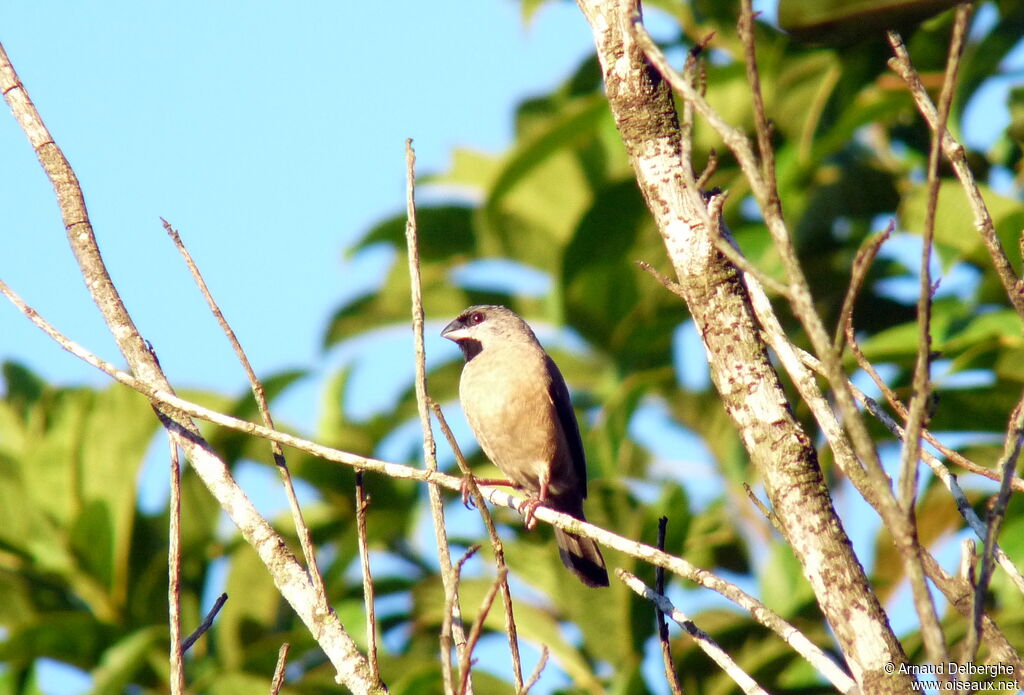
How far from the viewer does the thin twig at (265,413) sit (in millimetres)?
2678

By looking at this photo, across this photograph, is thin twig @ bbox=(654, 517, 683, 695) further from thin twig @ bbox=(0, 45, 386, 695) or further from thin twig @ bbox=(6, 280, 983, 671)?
thin twig @ bbox=(0, 45, 386, 695)

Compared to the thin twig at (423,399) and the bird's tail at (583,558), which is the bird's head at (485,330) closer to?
the bird's tail at (583,558)

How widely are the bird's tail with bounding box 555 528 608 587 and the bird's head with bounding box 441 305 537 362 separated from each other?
114 cm

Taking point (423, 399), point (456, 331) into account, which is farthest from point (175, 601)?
point (456, 331)

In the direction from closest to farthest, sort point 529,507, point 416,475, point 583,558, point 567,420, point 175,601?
point 175,601 < point 416,475 < point 529,507 < point 583,558 < point 567,420

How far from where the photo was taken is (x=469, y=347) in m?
6.61

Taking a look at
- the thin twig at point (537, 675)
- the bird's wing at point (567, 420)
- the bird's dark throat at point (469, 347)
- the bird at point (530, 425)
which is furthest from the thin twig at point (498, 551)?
the bird's dark throat at point (469, 347)

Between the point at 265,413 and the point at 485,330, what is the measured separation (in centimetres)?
362

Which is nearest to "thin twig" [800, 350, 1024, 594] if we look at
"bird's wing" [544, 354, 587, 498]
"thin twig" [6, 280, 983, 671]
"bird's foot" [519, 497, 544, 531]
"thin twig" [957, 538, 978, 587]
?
"thin twig" [957, 538, 978, 587]

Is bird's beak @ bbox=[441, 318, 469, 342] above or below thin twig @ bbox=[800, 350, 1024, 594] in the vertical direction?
below

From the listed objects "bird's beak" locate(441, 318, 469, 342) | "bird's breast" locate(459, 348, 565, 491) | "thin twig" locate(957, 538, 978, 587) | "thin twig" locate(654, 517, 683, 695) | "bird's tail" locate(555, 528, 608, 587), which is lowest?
"bird's tail" locate(555, 528, 608, 587)

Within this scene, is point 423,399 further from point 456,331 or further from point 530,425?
point 456,331

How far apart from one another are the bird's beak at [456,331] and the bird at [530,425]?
0.25m

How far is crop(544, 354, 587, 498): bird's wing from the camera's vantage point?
6141 mm
